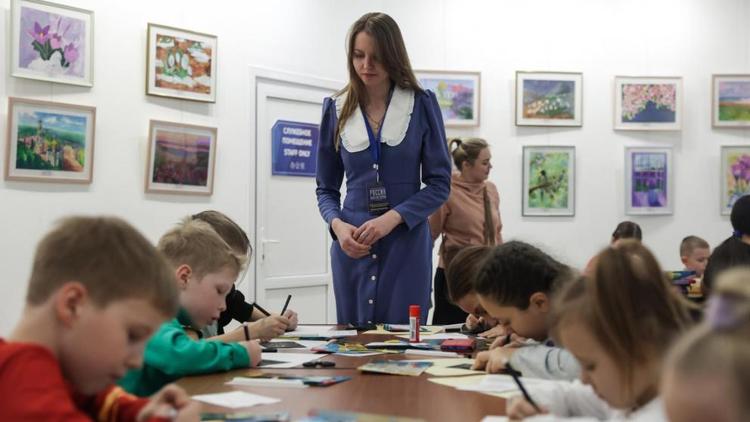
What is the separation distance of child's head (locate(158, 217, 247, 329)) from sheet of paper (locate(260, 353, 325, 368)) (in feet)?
Result: 0.74

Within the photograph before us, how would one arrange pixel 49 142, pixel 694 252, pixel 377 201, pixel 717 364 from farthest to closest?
pixel 694 252, pixel 49 142, pixel 377 201, pixel 717 364

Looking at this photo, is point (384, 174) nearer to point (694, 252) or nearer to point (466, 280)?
point (466, 280)

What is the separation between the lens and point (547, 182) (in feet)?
24.4

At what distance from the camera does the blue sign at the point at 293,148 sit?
260 inches

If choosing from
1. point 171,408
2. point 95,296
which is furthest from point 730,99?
point 95,296

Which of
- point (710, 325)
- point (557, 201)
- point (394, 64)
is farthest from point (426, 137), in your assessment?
point (557, 201)

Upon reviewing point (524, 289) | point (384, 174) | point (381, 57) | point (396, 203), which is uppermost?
point (381, 57)

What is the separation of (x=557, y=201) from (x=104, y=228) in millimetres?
6340

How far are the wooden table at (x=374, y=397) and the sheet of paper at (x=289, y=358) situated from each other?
10 cm

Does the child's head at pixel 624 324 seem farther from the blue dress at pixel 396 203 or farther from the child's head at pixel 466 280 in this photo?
the blue dress at pixel 396 203

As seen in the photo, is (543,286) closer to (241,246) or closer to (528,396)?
(528,396)

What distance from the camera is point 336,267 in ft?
11.6

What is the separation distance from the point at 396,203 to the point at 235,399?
1756 millimetres

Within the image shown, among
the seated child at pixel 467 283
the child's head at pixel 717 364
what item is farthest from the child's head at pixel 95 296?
the seated child at pixel 467 283
